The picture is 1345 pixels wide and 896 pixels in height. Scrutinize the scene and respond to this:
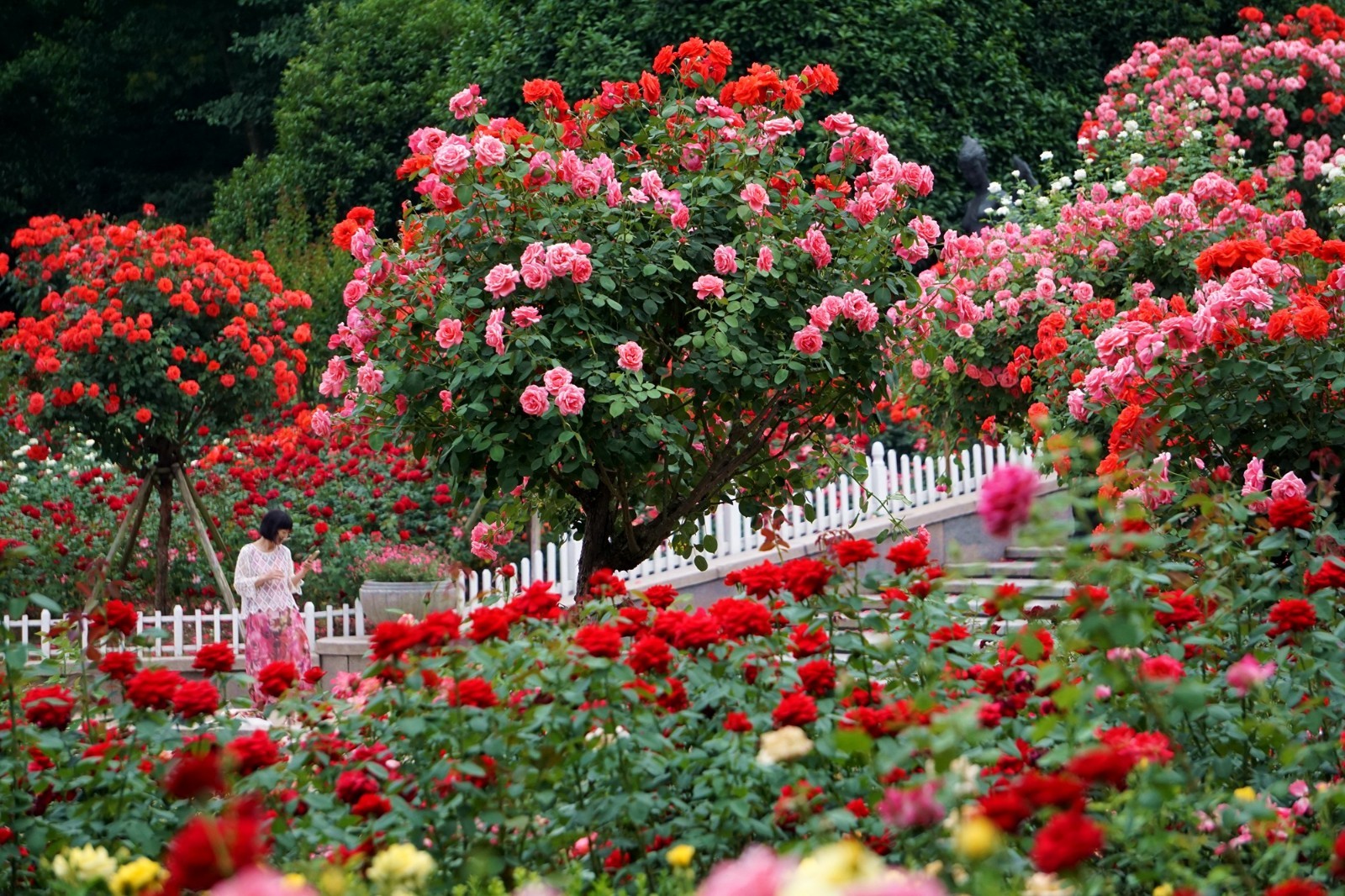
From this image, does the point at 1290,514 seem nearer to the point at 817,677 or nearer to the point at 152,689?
the point at 817,677

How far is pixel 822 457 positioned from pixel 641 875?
3.39 m

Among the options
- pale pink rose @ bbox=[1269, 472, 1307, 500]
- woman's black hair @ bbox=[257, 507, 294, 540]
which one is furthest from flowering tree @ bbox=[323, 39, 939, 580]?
woman's black hair @ bbox=[257, 507, 294, 540]

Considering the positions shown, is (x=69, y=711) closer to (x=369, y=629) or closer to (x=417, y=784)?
(x=417, y=784)

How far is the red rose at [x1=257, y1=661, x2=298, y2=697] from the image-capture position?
2959 millimetres

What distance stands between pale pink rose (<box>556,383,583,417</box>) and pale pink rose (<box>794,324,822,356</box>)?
795mm

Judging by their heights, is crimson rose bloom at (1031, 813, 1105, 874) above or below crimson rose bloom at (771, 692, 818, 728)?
below

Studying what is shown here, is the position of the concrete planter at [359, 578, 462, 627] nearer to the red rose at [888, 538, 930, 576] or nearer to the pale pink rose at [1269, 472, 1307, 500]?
the pale pink rose at [1269, 472, 1307, 500]

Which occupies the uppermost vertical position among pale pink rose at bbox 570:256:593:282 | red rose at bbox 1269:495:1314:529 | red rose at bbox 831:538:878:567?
pale pink rose at bbox 570:256:593:282

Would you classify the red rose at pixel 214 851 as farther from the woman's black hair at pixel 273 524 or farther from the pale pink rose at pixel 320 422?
the woman's black hair at pixel 273 524

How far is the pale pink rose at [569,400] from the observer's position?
4.44m

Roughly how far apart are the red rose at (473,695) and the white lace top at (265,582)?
5251 millimetres

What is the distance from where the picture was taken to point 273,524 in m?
7.54

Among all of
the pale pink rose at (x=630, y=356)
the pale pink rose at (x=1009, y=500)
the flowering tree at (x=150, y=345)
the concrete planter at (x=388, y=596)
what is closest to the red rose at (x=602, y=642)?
the pale pink rose at (x=1009, y=500)

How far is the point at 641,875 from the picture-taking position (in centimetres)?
254
